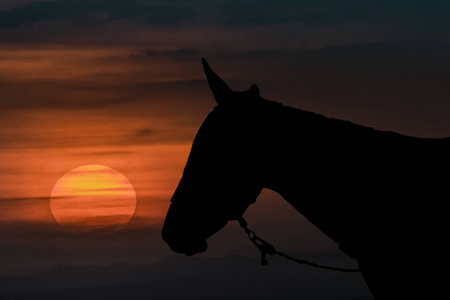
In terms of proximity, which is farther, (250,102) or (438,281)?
(250,102)

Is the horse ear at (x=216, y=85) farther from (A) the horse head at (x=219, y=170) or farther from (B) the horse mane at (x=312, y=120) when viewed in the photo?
(B) the horse mane at (x=312, y=120)

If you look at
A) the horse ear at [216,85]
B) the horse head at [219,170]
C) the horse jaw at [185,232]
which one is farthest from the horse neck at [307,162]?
the horse jaw at [185,232]

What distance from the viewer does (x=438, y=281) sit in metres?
9.43


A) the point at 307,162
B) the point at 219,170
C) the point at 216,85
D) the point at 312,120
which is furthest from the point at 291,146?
the point at 216,85

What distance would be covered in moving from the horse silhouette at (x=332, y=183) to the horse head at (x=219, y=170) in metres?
0.01

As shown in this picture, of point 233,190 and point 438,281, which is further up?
point 233,190

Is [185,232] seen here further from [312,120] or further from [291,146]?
[312,120]

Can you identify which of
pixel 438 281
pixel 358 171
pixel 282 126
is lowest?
pixel 438 281

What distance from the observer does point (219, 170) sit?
10211 millimetres

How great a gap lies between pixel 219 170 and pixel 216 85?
931 millimetres

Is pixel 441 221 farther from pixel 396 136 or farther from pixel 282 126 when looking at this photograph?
pixel 282 126

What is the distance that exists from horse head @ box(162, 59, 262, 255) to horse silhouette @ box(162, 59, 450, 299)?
0.4 inches

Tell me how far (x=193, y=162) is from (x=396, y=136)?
2234 millimetres

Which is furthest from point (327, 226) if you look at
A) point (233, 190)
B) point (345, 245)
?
point (233, 190)
